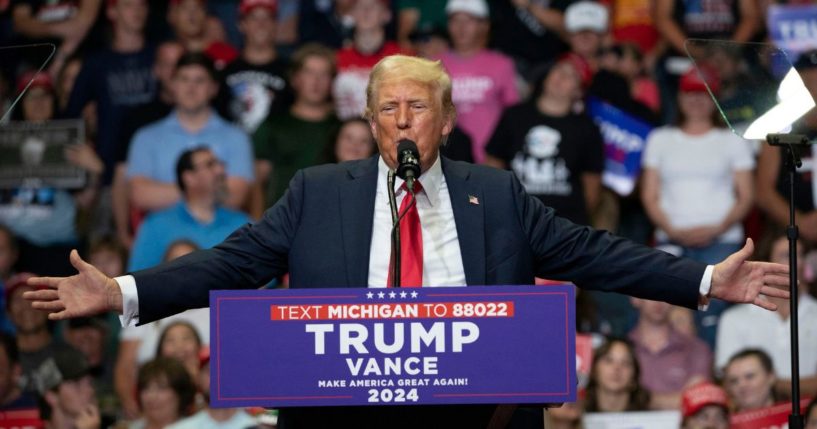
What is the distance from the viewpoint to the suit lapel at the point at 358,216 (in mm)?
3861

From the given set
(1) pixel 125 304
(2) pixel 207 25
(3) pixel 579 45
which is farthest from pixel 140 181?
(1) pixel 125 304

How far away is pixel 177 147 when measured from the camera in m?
8.41

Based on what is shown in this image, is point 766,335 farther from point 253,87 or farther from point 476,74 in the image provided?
point 253,87

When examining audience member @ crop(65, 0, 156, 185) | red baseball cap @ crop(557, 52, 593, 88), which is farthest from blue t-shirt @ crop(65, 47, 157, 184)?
red baseball cap @ crop(557, 52, 593, 88)

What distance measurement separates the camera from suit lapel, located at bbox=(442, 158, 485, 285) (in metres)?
3.89

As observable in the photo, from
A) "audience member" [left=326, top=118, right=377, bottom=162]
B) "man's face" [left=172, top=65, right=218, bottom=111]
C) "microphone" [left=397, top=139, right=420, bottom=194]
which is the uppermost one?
"man's face" [left=172, top=65, right=218, bottom=111]

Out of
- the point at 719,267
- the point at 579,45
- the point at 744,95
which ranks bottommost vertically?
the point at 719,267

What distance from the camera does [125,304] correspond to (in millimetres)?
3793

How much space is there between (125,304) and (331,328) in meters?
0.62

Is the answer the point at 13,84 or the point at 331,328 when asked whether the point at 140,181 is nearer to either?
the point at 13,84

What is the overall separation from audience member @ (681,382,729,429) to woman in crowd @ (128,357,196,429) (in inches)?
92.8

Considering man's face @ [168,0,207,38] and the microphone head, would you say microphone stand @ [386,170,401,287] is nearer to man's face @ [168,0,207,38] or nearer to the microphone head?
the microphone head


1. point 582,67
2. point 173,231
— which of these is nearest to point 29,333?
point 173,231

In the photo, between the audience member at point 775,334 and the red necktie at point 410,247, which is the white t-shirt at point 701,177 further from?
the red necktie at point 410,247
